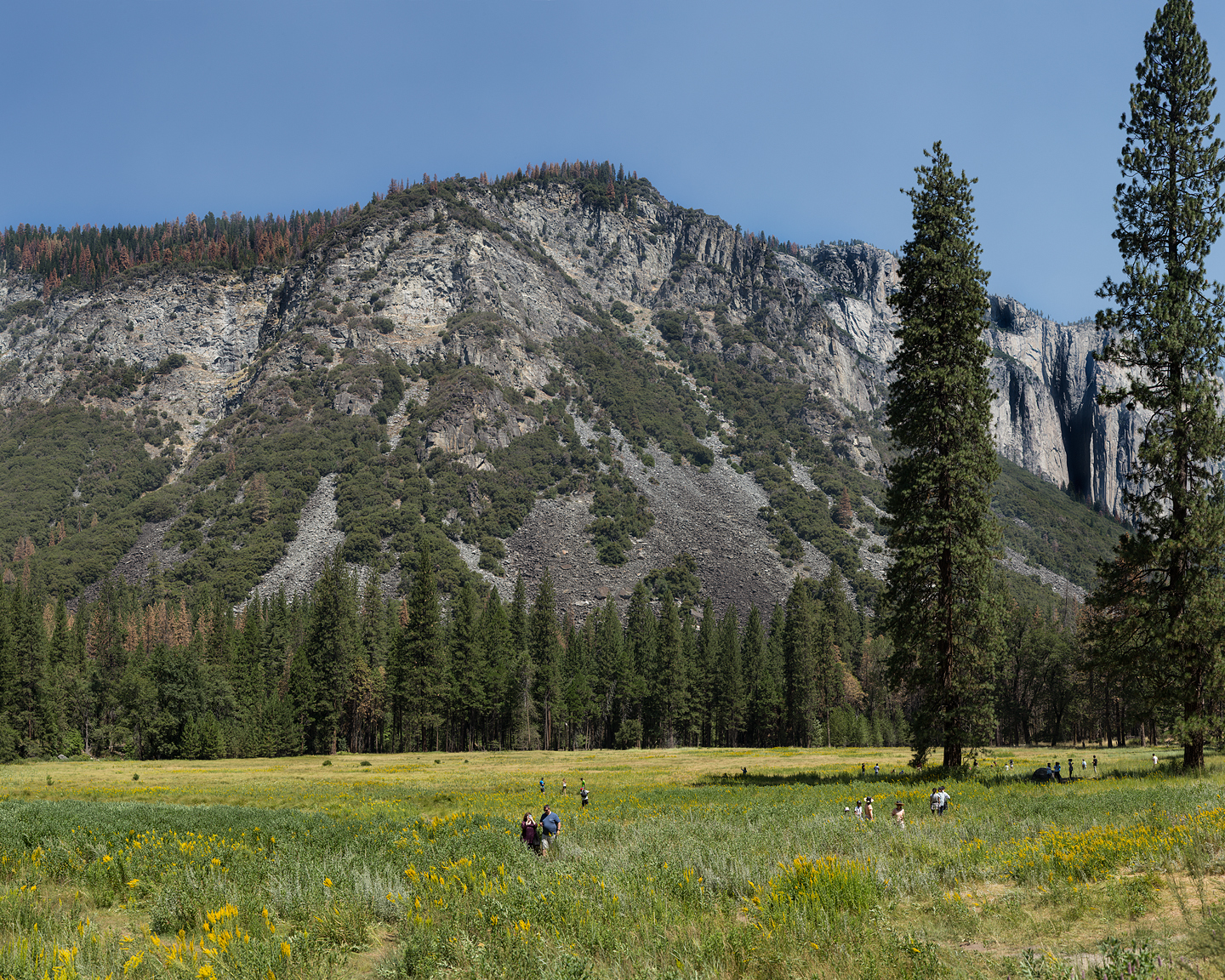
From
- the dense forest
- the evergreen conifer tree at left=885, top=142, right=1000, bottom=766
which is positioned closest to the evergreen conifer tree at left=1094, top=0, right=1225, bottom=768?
the evergreen conifer tree at left=885, top=142, right=1000, bottom=766

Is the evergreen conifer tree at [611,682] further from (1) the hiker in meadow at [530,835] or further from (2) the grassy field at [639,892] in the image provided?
(1) the hiker in meadow at [530,835]

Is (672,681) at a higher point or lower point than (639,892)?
lower

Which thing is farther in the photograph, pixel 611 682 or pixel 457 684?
pixel 611 682

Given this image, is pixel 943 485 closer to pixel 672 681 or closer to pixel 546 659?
pixel 672 681

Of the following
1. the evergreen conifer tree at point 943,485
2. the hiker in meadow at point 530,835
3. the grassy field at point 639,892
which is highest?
the evergreen conifer tree at point 943,485

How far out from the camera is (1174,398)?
80.0 feet

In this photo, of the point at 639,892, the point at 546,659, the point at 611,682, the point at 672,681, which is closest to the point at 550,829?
the point at 639,892

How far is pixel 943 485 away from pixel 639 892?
21.9m

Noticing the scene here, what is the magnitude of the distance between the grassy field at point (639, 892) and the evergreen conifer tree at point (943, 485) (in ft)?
21.6

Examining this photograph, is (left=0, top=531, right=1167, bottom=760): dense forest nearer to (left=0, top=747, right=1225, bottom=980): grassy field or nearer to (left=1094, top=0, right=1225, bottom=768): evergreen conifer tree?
(left=1094, top=0, right=1225, bottom=768): evergreen conifer tree

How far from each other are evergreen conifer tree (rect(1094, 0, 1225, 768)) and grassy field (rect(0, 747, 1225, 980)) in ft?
17.4

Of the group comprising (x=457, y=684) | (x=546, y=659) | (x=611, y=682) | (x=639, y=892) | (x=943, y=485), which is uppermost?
(x=943, y=485)

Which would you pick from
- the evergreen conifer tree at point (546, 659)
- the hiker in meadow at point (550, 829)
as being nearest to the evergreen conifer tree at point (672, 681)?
the evergreen conifer tree at point (546, 659)

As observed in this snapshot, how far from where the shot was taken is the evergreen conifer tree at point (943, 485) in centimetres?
2712
